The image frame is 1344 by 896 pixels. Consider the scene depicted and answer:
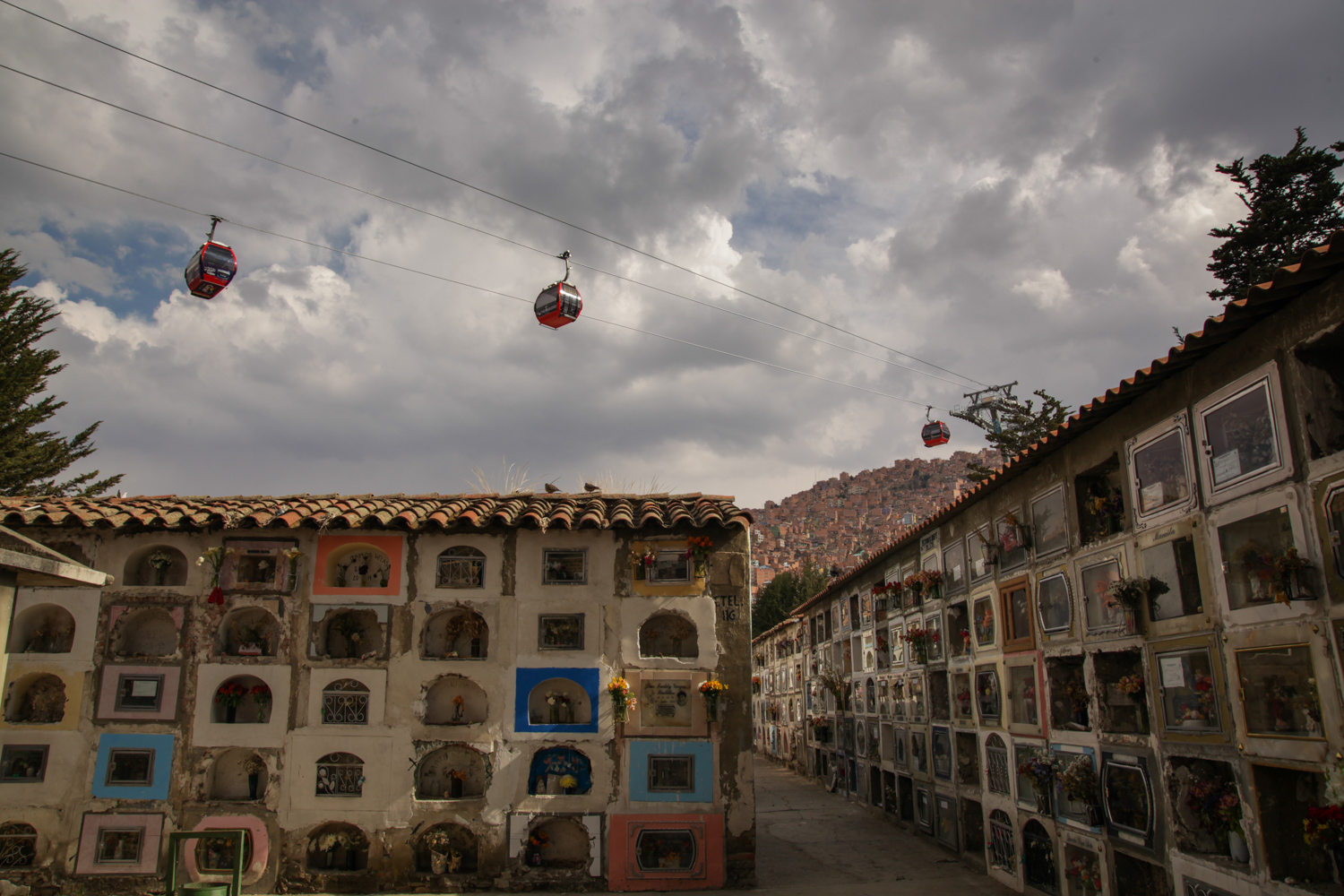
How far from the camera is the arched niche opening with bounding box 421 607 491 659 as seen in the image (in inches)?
612

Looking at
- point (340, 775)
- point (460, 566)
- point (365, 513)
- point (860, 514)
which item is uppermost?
point (860, 514)

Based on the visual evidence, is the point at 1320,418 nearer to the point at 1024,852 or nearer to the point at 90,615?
the point at 1024,852

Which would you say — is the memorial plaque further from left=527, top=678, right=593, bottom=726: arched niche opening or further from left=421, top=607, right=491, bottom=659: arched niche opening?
left=421, top=607, right=491, bottom=659: arched niche opening

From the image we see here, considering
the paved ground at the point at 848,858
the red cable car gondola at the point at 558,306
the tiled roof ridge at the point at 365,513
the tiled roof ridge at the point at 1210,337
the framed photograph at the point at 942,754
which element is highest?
the red cable car gondola at the point at 558,306

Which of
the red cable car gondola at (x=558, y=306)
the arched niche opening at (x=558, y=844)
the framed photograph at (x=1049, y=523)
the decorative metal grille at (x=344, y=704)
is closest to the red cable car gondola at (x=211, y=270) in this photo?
the red cable car gondola at (x=558, y=306)

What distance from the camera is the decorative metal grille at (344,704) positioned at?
15.0m

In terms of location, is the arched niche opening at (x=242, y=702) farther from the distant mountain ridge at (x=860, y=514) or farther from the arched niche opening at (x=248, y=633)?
the distant mountain ridge at (x=860, y=514)

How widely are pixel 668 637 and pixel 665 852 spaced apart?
3.91 meters

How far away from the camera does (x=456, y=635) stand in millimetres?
15891

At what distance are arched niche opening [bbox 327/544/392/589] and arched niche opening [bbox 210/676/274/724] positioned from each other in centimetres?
234

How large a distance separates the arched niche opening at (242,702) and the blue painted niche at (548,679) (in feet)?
15.3

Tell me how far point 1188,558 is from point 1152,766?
2836 millimetres

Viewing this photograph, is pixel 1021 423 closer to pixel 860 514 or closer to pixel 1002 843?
pixel 1002 843

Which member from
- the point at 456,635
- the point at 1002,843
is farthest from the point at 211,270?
the point at 1002,843
